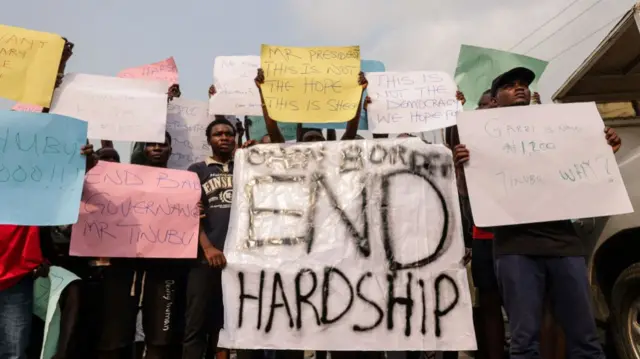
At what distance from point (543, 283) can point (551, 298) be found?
119mm

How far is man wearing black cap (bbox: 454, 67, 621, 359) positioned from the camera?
2639mm

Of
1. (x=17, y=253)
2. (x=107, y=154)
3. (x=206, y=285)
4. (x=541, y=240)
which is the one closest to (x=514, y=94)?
(x=541, y=240)

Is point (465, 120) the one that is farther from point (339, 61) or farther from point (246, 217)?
point (246, 217)

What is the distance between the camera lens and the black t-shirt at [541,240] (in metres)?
2.73

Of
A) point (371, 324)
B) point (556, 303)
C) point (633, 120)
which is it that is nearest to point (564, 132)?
point (556, 303)

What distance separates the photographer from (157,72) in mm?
4742

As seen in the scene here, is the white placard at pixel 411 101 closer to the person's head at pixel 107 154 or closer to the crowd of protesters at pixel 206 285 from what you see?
the crowd of protesters at pixel 206 285

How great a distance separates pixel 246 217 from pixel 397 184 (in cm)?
96

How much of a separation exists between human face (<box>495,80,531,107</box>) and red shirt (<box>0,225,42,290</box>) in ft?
9.96

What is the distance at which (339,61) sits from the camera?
3742 mm

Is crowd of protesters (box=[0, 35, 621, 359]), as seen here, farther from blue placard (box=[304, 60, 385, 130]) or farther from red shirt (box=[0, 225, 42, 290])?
blue placard (box=[304, 60, 385, 130])

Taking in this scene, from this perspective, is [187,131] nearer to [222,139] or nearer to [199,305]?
[222,139]

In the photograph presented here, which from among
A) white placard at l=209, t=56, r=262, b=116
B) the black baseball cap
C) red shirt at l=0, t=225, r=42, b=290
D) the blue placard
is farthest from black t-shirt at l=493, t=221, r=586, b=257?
red shirt at l=0, t=225, r=42, b=290

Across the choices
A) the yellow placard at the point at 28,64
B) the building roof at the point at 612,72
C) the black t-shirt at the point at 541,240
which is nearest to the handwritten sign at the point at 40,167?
the yellow placard at the point at 28,64
